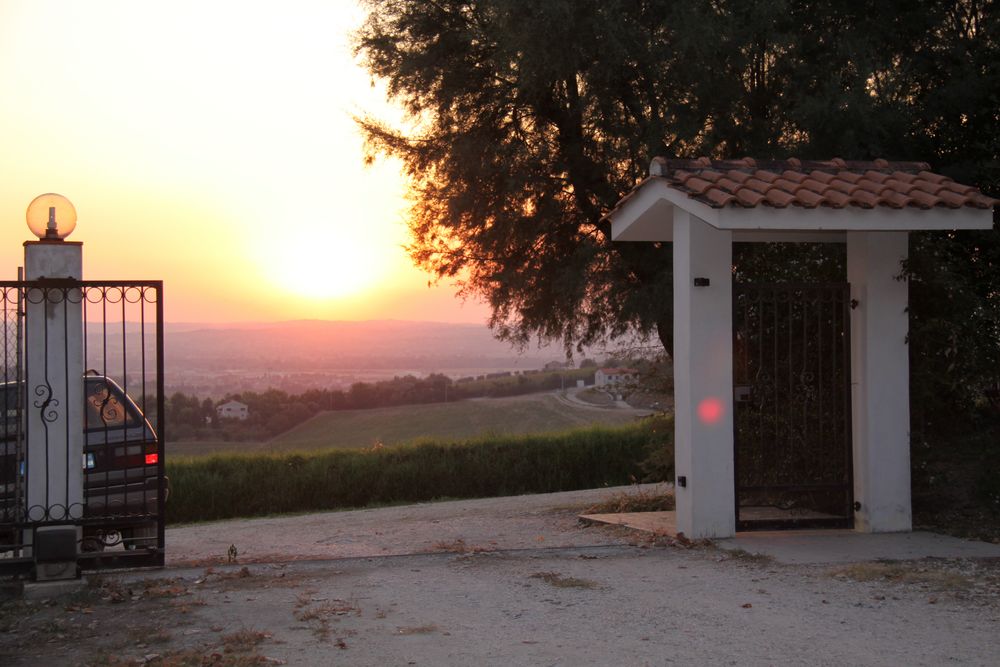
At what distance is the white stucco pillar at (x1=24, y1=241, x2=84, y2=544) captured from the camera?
733 cm

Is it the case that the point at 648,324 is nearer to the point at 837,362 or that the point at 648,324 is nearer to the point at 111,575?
the point at 837,362

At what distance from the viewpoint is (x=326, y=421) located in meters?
35.5

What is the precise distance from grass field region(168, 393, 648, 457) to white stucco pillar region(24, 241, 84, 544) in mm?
16015

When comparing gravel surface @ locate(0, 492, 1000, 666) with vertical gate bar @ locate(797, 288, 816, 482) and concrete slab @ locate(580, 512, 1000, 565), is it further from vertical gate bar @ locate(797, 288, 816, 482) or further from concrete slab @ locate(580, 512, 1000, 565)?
Answer: vertical gate bar @ locate(797, 288, 816, 482)

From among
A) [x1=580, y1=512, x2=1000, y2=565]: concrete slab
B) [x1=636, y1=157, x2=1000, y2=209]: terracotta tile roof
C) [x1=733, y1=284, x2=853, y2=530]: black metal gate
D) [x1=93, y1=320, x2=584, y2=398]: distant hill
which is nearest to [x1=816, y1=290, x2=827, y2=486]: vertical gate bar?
[x1=733, y1=284, x2=853, y2=530]: black metal gate

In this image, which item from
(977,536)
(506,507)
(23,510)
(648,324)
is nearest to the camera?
(23,510)

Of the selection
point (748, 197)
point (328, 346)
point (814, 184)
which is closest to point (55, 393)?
point (748, 197)

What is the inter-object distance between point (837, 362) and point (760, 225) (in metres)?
2.05

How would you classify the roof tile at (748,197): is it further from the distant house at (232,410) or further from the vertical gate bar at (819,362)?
the distant house at (232,410)

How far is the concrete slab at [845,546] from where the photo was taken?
774 cm

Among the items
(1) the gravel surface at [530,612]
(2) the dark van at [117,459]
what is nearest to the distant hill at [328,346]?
(2) the dark van at [117,459]

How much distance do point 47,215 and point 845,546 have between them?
6807 mm

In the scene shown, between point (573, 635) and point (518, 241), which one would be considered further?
point (518, 241)

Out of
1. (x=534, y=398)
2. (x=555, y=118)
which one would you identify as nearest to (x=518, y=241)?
(x=555, y=118)
